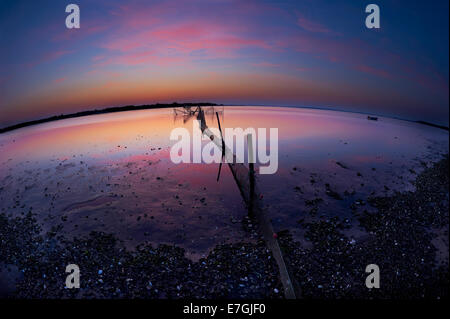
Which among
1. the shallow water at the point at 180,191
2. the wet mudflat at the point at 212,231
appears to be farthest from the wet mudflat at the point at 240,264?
the shallow water at the point at 180,191

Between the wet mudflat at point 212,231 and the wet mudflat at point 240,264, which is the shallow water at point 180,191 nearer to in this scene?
the wet mudflat at point 212,231

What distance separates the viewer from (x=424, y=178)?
48.9 feet

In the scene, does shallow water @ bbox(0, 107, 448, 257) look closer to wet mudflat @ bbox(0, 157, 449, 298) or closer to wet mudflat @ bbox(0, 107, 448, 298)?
wet mudflat @ bbox(0, 107, 448, 298)

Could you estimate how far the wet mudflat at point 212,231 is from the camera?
21.1 ft

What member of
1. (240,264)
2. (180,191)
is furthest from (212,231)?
(180,191)

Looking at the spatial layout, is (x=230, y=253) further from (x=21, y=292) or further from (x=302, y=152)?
(x=302, y=152)

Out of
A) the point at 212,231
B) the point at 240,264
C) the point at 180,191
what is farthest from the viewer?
the point at 180,191

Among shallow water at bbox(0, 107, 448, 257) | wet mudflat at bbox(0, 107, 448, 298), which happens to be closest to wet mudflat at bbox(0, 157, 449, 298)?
wet mudflat at bbox(0, 107, 448, 298)

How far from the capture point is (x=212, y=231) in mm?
9336

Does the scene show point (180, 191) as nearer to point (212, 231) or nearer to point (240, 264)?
point (212, 231)

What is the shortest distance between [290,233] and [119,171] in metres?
14.8

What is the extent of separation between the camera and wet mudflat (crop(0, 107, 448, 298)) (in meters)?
6.43

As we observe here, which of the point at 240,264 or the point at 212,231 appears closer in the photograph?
the point at 240,264

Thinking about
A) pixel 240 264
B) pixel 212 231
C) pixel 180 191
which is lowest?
pixel 240 264
